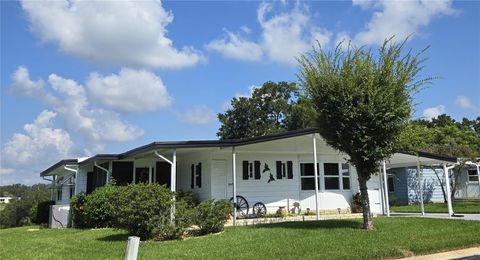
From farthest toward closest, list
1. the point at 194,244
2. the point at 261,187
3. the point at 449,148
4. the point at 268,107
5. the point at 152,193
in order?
A: the point at 268,107
the point at 449,148
the point at 261,187
the point at 152,193
the point at 194,244

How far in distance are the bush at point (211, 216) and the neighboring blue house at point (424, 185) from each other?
2042 cm

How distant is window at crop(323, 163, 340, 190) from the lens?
1975cm

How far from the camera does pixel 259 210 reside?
18.0m

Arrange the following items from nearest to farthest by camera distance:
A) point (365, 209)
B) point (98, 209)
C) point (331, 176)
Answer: point (365, 209) → point (98, 209) → point (331, 176)

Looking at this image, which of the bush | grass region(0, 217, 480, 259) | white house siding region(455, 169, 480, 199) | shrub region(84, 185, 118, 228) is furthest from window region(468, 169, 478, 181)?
shrub region(84, 185, 118, 228)

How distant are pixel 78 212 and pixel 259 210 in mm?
7153

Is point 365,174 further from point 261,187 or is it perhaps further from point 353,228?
point 261,187

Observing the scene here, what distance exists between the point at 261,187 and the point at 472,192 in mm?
22226

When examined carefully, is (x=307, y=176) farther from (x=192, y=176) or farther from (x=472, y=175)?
(x=472, y=175)

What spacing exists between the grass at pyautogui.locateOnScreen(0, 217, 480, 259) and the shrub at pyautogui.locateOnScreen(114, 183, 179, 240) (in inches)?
21.7

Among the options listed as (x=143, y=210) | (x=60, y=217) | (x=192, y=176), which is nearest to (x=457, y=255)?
(x=143, y=210)

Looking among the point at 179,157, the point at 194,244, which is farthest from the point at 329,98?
the point at 179,157

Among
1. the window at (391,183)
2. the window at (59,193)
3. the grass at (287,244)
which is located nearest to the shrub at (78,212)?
the grass at (287,244)

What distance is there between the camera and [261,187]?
1867cm
